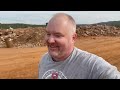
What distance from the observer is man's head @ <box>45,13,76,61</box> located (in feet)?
5.97

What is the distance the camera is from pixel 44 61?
2.05m

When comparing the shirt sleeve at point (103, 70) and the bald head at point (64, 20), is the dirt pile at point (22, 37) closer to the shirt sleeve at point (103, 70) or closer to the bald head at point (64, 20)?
the bald head at point (64, 20)

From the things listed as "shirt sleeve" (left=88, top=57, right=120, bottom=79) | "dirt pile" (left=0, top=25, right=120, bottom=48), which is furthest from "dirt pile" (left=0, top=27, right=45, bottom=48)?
"shirt sleeve" (left=88, top=57, right=120, bottom=79)

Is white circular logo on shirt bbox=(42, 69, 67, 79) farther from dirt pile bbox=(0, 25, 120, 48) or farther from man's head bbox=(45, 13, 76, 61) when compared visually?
dirt pile bbox=(0, 25, 120, 48)

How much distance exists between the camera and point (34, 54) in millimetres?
9281

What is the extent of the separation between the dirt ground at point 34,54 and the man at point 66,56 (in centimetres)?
560

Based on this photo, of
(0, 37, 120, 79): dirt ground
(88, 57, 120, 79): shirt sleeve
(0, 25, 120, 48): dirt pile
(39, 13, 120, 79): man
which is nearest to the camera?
(88, 57, 120, 79): shirt sleeve

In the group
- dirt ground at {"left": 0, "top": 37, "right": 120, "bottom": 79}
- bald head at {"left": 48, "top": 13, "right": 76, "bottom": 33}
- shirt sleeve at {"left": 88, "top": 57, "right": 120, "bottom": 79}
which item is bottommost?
dirt ground at {"left": 0, "top": 37, "right": 120, "bottom": 79}

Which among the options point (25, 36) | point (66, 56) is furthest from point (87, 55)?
point (25, 36)

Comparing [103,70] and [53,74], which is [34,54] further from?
[103,70]

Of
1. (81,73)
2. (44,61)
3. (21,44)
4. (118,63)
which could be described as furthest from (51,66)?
(21,44)

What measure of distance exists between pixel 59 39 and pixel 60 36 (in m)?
0.02

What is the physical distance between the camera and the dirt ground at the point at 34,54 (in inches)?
319
